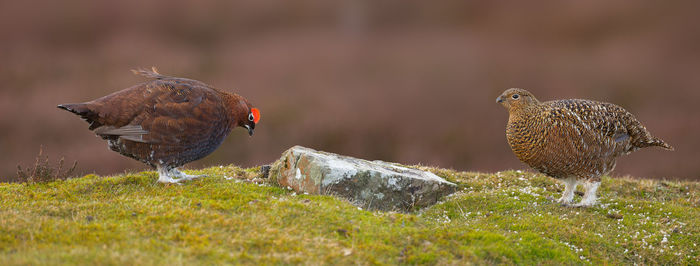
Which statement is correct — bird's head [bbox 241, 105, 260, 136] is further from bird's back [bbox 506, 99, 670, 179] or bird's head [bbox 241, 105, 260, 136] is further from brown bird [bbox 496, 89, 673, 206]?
bird's back [bbox 506, 99, 670, 179]

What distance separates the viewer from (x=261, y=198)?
8727 millimetres

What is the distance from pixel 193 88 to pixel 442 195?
15.7 feet

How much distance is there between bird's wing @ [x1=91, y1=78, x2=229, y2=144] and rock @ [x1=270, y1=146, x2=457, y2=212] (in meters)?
1.58

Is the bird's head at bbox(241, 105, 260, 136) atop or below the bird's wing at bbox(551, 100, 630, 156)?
below

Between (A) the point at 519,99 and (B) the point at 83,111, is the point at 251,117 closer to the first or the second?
(B) the point at 83,111

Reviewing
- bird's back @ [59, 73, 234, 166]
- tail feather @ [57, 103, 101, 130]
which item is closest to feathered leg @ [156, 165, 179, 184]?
bird's back @ [59, 73, 234, 166]

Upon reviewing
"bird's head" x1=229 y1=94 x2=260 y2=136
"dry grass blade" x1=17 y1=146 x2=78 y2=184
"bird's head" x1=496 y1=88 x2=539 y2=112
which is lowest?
"dry grass blade" x1=17 y1=146 x2=78 y2=184

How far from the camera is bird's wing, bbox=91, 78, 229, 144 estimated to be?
8.87 metres

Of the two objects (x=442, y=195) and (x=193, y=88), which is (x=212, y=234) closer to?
(x=193, y=88)

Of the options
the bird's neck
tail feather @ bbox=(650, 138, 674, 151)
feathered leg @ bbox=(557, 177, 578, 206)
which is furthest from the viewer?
tail feather @ bbox=(650, 138, 674, 151)

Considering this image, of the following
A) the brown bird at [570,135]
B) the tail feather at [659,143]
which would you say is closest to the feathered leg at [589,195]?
the brown bird at [570,135]

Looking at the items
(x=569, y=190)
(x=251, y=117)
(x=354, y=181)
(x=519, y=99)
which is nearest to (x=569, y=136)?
(x=519, y=99)

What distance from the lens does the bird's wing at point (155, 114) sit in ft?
29.1

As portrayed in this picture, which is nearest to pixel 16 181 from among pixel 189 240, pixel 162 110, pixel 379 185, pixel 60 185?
pixel 60 185
